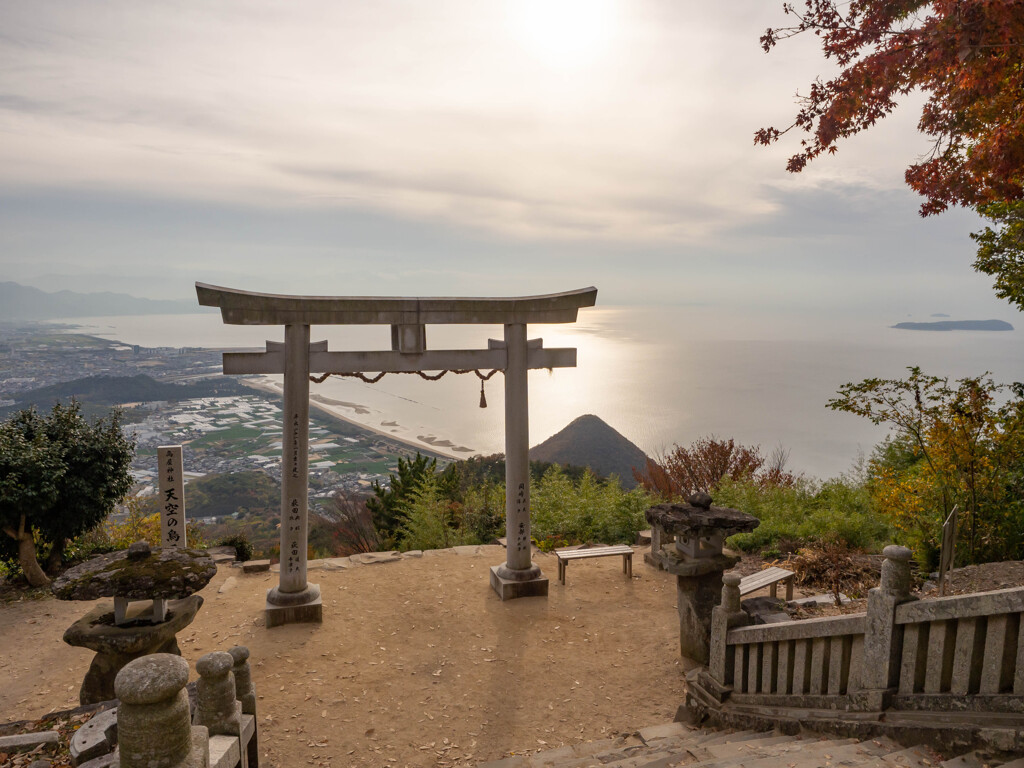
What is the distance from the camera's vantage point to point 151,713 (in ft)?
8.27

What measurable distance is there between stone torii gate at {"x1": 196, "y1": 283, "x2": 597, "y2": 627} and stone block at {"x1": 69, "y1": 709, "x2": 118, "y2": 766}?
381 cm

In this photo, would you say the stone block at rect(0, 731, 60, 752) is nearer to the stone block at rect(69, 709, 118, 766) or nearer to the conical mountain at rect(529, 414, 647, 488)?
the stone block at rect(69, 709, 118, 766)

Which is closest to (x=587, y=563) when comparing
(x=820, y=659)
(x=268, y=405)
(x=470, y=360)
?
(x=470, y=360)

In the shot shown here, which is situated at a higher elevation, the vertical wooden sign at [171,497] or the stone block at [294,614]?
the vertical wooden sign at [171,497]

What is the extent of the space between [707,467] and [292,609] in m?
12.8

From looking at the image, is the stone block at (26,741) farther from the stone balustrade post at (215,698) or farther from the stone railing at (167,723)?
the stone balustrade post at (215,698)

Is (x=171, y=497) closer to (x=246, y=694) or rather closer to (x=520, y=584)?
(x=246, y=694)

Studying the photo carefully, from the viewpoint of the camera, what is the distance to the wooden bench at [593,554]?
31.0 ft

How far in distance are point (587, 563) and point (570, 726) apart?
15.5ft

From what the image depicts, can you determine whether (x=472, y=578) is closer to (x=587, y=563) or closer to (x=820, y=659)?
(x=587, y=563)

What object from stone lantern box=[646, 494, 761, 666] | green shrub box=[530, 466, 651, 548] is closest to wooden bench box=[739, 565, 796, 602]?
stone lantern box=[646, 494, 761, 666]

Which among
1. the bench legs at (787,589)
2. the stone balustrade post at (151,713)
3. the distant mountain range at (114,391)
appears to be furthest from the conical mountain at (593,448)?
the stone balustrade post at (151,713)

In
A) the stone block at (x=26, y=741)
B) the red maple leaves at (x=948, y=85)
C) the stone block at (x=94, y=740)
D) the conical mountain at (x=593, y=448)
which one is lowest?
the conical mountain at (x=593, y=448)

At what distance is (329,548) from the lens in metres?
15.6
